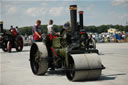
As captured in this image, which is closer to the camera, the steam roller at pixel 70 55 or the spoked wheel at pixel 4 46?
the steam roller at pixel 70 55

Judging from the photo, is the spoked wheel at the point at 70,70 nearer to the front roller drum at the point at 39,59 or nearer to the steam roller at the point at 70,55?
the steam roller at the point at 70,55

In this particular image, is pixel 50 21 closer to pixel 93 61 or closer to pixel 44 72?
pixel 44 72

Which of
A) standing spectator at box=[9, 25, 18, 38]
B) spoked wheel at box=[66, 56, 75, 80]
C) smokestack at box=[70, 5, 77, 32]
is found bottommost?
spoked wheel at box=[66, 56, 75, 80]

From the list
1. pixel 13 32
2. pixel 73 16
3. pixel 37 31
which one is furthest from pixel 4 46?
pixel 73 16

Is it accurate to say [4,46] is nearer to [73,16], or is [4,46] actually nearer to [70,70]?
[73,16]

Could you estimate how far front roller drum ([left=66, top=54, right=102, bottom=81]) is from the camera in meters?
7.10

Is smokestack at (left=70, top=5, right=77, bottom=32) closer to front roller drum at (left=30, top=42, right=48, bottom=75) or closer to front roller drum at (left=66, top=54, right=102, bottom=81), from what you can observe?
front roller drum at (left=66, top=54, right=102, bottom=81)

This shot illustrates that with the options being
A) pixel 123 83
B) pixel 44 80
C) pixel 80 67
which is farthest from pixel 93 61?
pixel 44 80

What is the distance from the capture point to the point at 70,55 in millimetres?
7355

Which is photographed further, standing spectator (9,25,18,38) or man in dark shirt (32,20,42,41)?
standing spectator (9,25,18,38)

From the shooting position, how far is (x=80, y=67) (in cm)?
710

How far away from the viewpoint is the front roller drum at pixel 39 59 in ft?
27.1

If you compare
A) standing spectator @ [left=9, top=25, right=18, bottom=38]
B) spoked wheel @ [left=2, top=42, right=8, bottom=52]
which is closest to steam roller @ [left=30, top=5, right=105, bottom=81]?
standing spectator @ [left=9, top=25, right=18, bottom=38]

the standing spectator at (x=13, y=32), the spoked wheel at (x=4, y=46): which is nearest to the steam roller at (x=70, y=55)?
the standing spectator at (x=13, y=32)
